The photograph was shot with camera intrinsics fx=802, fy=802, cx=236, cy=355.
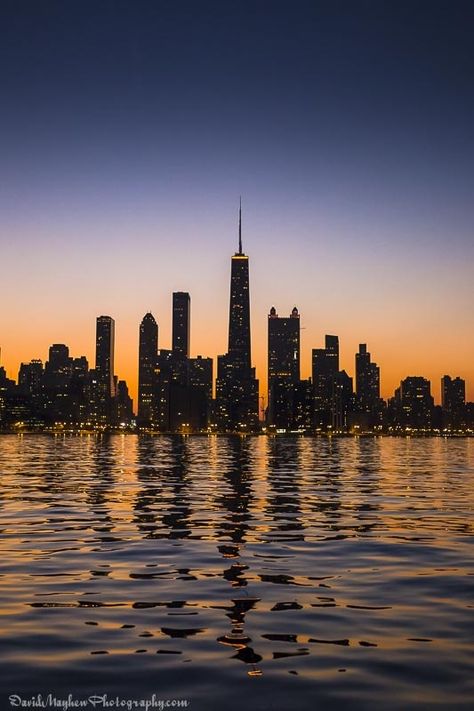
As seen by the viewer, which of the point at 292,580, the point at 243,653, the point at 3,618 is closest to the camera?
the point at 243,653

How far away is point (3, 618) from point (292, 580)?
7438mm

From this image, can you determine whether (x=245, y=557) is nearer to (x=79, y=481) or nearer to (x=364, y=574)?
(x=364, y=574)

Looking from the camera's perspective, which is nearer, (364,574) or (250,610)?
(250,610)

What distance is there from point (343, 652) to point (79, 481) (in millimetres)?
47907

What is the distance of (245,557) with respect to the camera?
77.9 ft

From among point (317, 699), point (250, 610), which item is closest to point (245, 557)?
point (250, 610)

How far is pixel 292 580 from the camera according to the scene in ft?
66.2

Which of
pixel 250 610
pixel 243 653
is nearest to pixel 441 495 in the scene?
pixel 250 610

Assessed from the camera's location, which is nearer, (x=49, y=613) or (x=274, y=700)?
(x=274, y=700)

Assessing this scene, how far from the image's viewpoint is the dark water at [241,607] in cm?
1178

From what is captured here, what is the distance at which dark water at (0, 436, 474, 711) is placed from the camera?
1178cm

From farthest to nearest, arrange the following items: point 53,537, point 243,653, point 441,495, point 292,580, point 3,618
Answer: point 441,495, point 53,537, point 292,580, point 3,618, point 243,653

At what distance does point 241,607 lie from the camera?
55.5 feet

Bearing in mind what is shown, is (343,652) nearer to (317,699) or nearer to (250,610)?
(317,699)
